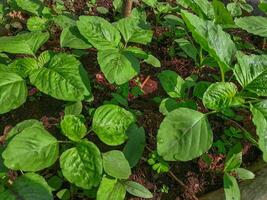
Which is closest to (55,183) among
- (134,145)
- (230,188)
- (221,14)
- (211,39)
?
(134,145)

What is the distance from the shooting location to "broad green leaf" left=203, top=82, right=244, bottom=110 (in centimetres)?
200

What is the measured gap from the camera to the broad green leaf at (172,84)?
2238mm

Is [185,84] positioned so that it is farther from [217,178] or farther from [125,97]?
[217,178]

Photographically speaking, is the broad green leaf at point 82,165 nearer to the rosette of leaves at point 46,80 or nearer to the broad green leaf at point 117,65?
the rosette of leaves at point 46,80

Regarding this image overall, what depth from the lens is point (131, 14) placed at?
Answer: 2.80m

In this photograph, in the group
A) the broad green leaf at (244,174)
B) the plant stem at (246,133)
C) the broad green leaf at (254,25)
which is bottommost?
the broad green leaf at (244,174)

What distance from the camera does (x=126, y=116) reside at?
2.05 m

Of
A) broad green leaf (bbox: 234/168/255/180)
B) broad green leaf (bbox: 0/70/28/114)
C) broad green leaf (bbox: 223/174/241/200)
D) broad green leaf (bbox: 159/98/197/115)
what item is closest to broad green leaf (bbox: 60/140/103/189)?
broad green leaf (bbox: 0/70/28/114)

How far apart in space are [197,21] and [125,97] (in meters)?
0.62

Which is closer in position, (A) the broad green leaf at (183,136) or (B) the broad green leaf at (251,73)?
(A) the broad green leaf at (183,136)

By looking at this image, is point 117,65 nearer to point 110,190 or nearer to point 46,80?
point 46,80

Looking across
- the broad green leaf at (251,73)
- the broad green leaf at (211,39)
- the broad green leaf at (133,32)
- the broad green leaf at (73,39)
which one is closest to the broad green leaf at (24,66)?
the broad green leaf at (73,39)

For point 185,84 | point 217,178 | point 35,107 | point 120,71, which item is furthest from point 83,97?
point 217,178

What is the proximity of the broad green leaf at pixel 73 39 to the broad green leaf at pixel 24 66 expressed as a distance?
8.2 inches
